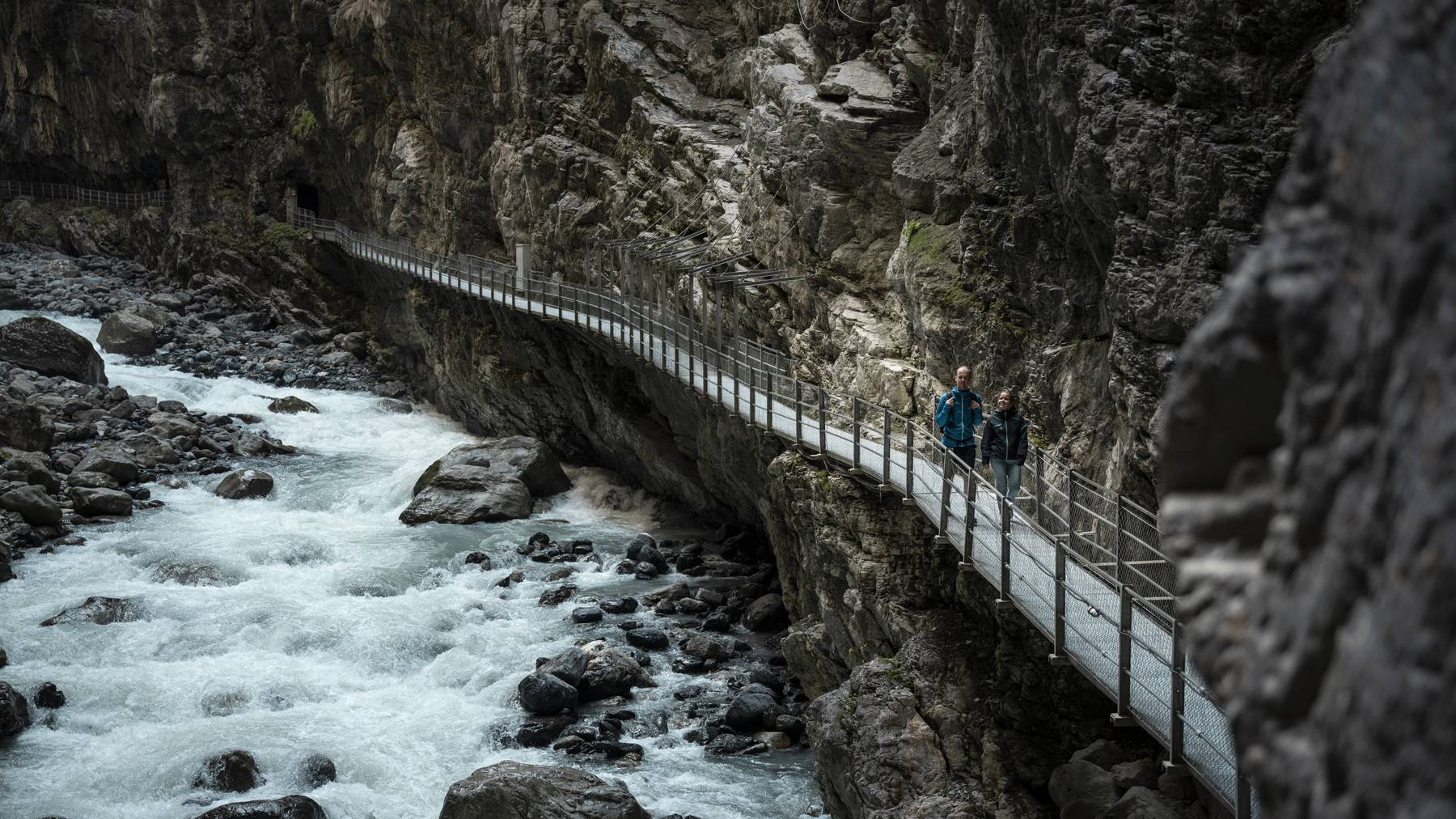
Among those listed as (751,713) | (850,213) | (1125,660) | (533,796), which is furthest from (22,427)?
(1125,660)

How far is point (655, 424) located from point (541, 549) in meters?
4.77

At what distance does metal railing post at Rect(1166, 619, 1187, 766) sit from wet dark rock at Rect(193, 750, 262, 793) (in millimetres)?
10365

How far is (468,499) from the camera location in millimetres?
26500

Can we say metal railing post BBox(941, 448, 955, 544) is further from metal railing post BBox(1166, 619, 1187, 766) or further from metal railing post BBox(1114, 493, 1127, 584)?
metal railing post BBox(1166, 619, 1187, 766)

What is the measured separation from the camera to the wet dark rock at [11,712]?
15.4 m

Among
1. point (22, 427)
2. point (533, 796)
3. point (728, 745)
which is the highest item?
point (22, 427)

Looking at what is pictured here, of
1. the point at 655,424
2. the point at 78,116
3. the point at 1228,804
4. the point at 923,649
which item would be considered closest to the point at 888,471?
the point at 923,649

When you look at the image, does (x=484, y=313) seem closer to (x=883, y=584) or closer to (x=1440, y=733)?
(x=883, y=584)

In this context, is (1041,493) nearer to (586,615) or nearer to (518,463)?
(586,615)

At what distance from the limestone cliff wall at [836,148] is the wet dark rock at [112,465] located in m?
10.9

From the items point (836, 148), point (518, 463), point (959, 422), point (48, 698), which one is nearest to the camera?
point (959, 422)

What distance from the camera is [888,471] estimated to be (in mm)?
14023

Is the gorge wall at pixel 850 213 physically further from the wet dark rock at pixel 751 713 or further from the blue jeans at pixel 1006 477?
the blue jeans at pixel 1006 477

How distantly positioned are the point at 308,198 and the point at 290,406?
17287 millimetres
